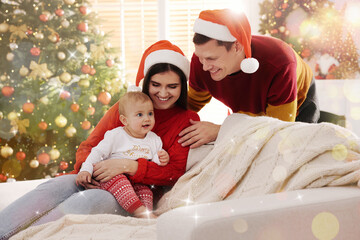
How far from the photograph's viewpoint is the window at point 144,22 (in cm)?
476

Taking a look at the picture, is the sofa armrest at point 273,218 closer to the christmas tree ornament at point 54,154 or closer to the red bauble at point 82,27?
the christmas tree ornament at point 54,154

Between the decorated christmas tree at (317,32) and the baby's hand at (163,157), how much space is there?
137 inches

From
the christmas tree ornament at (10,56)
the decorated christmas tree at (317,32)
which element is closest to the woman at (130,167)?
the christmas tree ornament at (10,56)

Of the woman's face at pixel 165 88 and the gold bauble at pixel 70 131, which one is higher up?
the woman's face at pixel 165 88

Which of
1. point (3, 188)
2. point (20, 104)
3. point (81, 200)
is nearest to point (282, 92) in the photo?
point (81, 200)

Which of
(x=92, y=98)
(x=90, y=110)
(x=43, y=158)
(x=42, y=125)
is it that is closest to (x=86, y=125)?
(x=90, y=110)

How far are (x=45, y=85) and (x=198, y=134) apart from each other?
2.23 metres

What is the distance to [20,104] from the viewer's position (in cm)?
342

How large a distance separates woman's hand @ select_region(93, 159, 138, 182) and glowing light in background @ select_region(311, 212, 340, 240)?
0.94m

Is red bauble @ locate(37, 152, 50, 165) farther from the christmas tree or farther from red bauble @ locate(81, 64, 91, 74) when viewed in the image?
red bauble @ locate(81, 64, 91, 74)

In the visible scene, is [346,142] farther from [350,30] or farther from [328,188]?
[350,30]

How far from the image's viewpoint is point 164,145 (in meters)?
1.80

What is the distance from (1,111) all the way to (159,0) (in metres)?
2.38

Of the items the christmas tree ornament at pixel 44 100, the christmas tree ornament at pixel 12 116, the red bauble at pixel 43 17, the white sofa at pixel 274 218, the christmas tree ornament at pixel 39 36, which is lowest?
the christmas tree ornament at pixel 12 116
